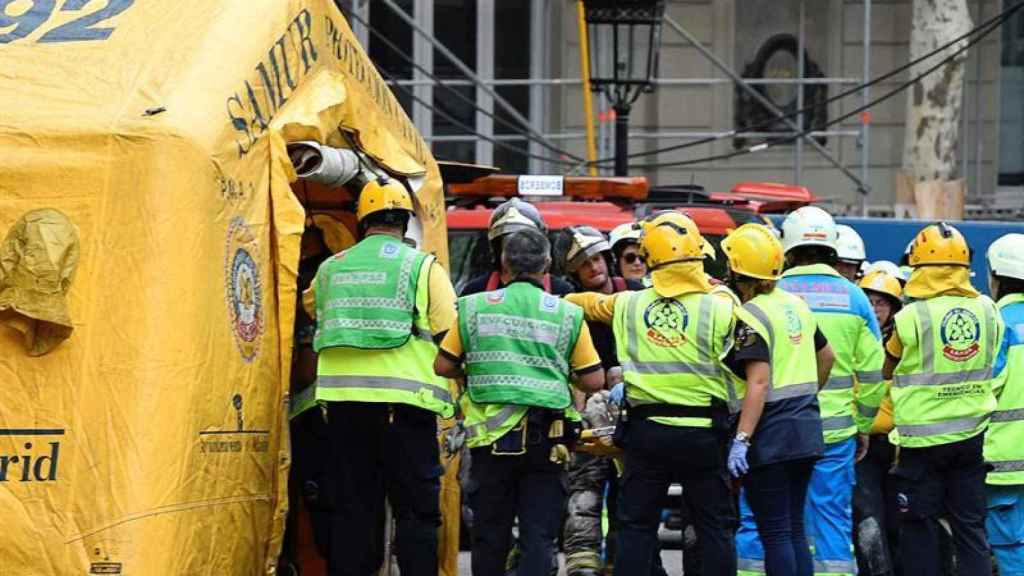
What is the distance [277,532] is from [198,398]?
1027 millimetres

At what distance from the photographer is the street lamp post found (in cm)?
1435

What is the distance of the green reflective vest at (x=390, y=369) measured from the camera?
848 centimetres

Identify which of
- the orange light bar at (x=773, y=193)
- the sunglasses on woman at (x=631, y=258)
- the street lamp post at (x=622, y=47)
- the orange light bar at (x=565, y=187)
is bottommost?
the sunglasses on woman at (x=631, y=258)

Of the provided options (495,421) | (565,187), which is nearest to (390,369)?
(495,421)

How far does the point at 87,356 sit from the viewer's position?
7207 millimetres

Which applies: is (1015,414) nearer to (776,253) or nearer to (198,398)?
(776,253)

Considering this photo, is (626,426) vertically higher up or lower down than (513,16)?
lower down

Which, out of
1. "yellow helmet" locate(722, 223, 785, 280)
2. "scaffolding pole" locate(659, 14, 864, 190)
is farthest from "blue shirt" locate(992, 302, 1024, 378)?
"scaffolding pole" locate(659, 14, 864, 190)

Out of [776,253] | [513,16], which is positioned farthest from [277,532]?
[513,16]

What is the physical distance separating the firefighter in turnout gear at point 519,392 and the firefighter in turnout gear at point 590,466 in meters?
0.89

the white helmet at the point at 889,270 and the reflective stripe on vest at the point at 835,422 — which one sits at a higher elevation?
the white helmet at the point at 889,270

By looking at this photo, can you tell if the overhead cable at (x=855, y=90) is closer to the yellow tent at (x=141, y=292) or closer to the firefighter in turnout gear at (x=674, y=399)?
the firefighter in turnout gear at (x=674, y=399)

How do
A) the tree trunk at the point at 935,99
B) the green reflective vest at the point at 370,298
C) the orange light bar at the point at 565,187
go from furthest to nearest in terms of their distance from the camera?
the tree trunk at the point at 935,99 < the orange light bar at the point at 565,187 < the green reflective vest at the point at 370,298

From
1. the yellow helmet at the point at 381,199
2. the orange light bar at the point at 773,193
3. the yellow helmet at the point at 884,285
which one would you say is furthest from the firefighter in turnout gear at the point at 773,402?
the orange light bar at the point at 773,193
